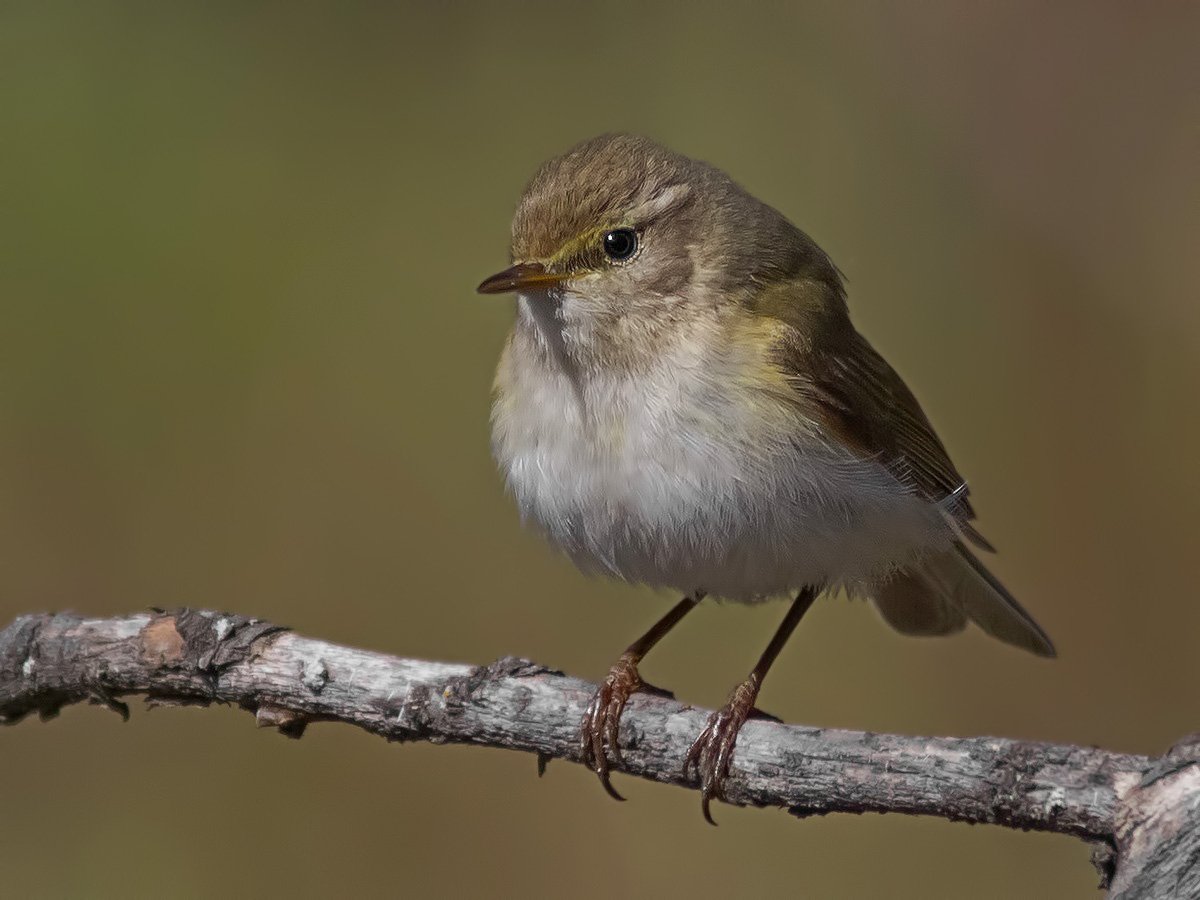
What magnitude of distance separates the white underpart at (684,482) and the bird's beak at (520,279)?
69mm

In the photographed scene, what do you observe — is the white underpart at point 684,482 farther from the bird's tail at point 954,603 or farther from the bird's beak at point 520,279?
the bird's tail at point 954,603

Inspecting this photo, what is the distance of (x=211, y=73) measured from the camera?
4.98m

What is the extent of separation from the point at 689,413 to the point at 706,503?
199mm

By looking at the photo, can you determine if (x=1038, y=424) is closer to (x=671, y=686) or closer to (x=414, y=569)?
(x=671, y=686)

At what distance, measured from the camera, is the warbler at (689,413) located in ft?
9.28

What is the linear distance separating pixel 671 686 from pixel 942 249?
182 cm

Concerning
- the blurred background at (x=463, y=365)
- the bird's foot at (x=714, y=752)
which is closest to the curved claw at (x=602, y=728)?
the bird's foot at (x=714, y=752)

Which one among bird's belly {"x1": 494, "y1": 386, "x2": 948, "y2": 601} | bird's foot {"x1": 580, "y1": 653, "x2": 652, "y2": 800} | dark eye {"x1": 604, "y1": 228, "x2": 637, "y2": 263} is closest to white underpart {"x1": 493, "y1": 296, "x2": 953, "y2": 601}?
bird's belly {"x1": 494, "y1": 386, "x2": 948, "y2": 601}

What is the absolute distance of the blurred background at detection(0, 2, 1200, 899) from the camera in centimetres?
403

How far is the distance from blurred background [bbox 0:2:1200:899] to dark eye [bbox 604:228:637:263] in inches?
39.0

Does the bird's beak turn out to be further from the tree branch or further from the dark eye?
the tree branch

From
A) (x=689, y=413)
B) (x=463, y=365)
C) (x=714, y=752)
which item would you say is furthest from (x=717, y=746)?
(x=463, y=365)

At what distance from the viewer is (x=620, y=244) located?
9.95ft

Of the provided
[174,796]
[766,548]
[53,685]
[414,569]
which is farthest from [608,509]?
[174,796]
